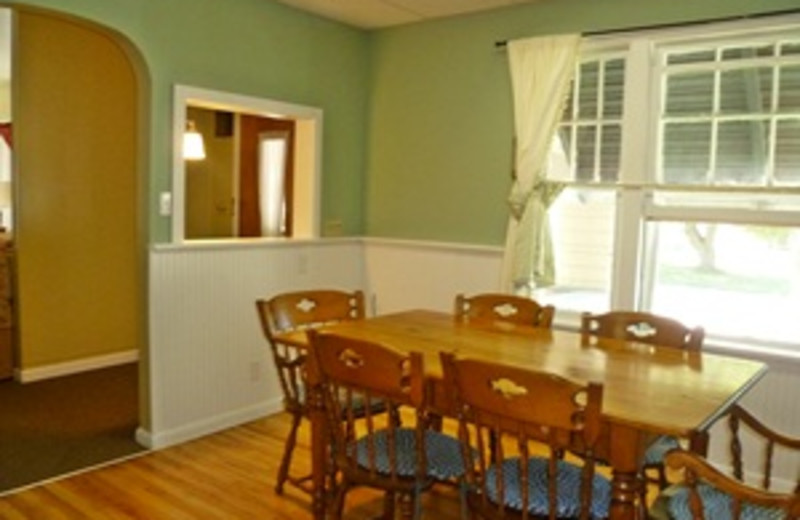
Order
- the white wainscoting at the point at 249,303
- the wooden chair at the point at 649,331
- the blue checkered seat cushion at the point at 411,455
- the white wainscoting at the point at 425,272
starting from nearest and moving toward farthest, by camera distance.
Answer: the blue checkered seat cushion at the point at 411,455
the wooden chair at the point at 649,331
the white wainscoting at the point at 249,303
the white wainscoting at the point at 425,272

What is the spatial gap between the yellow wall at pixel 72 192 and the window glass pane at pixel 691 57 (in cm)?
353

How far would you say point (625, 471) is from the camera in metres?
1.68

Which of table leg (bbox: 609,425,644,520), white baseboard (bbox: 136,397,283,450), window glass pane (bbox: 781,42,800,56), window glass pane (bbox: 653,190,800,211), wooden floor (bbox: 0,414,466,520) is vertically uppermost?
window glass pane (bbox: 781,42,800,56)

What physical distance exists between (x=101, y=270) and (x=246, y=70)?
2167 mm

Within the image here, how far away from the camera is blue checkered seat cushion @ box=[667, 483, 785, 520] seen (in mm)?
1813

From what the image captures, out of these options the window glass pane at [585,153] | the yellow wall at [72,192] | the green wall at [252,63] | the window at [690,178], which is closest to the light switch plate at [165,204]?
the green wall at [252,63]

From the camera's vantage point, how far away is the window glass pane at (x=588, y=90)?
11.9ft

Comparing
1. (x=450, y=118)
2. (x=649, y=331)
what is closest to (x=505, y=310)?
(x=649, y=331)

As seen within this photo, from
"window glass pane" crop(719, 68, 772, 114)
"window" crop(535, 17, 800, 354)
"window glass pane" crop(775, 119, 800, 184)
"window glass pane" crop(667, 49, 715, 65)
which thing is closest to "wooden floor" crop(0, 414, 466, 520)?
"window" crop(535, 17, 800, 354)

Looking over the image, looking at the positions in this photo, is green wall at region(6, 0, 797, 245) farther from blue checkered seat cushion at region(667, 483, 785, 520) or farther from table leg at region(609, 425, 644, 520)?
table leg at region(609, 425, 644, 520)

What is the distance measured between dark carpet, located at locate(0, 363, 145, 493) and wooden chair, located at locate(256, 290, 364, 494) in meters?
1.01

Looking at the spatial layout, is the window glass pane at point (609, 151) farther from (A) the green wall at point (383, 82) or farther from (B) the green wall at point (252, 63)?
(B) the green wall at point (252, 63)

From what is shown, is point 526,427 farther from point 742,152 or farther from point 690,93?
point 690,93

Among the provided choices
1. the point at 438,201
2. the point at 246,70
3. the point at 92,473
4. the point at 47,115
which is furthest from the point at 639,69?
the point at 47,115
